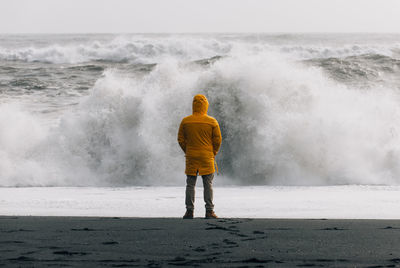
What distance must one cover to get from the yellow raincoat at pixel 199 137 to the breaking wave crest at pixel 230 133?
14.1 ft

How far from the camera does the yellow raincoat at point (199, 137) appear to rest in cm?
583

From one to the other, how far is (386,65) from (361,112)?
1029 centimetres

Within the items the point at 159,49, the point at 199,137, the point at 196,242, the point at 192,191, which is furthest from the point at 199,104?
the point at 159,49

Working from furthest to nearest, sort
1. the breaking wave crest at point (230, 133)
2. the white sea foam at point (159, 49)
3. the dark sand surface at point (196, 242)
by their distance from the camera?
the white sea foam at point (159, 49) → the breaking wave crest at point (230, 133) → the dark sand surface at point (196, 242)

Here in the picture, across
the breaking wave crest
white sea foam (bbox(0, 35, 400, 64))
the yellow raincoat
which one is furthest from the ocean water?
white sea foam (bbox(0, 35, 400, 64))

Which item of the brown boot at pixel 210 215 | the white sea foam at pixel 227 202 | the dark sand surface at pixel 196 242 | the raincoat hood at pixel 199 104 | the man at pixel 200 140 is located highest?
the raincoat hood at pixel 199 104

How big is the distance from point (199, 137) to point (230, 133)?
505 cm

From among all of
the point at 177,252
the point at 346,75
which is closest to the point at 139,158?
the point at 177,252

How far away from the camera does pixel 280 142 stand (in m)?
10.4

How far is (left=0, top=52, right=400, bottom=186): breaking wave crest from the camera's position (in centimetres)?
1027

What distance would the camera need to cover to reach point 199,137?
584 cm

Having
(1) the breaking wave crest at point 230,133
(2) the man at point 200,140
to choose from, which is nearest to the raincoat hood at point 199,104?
(2) the man at point 200,140

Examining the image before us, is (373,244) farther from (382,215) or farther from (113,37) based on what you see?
(113,37)

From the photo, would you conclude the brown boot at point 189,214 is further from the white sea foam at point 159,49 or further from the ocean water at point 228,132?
the white sea foam at point 159,49
